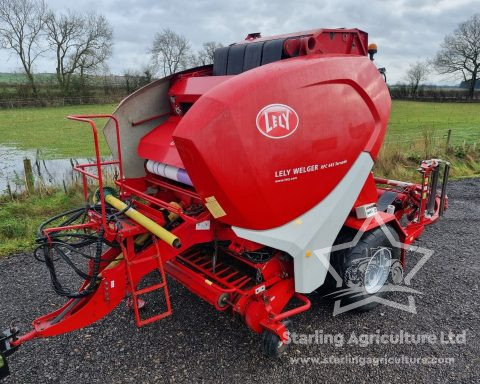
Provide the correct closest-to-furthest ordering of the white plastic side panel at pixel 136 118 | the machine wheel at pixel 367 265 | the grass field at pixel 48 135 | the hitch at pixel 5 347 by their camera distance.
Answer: the hitch at pixel 5 347 → the machine wheel at pixel 367 265 → the white plastic side panel at pixel 136 118 → the grass field at pixel 48 135

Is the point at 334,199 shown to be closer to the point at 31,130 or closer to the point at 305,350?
the point at 305,350

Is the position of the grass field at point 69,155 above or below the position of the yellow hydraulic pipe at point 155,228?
below

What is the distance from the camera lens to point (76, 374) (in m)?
2.90

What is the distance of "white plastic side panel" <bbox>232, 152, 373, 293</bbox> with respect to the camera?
282cm

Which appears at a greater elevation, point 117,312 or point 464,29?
point 464,29

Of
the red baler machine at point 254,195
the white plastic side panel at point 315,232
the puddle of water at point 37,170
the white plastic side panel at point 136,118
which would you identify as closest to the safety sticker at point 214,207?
the red baler machine at point 254,195

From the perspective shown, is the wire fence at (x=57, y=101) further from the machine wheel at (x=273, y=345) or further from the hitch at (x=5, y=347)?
the machine wheel at (x=273, y=345)

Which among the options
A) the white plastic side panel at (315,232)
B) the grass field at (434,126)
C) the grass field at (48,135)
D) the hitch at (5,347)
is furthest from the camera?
the grass field at (48,135)

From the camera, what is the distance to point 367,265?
3.49m

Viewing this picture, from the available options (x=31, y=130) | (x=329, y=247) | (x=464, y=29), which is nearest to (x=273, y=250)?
(x=329, y=247)

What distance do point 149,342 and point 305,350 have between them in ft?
4.06

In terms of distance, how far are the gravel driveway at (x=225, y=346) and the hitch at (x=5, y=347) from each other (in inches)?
17.2

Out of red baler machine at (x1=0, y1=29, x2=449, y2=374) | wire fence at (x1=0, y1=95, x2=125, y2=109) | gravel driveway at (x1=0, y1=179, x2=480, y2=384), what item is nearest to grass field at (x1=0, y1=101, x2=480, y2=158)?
wire fence at (x1=0, y1=95, x2=125, y2=109)

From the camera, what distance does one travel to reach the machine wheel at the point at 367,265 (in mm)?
3377
